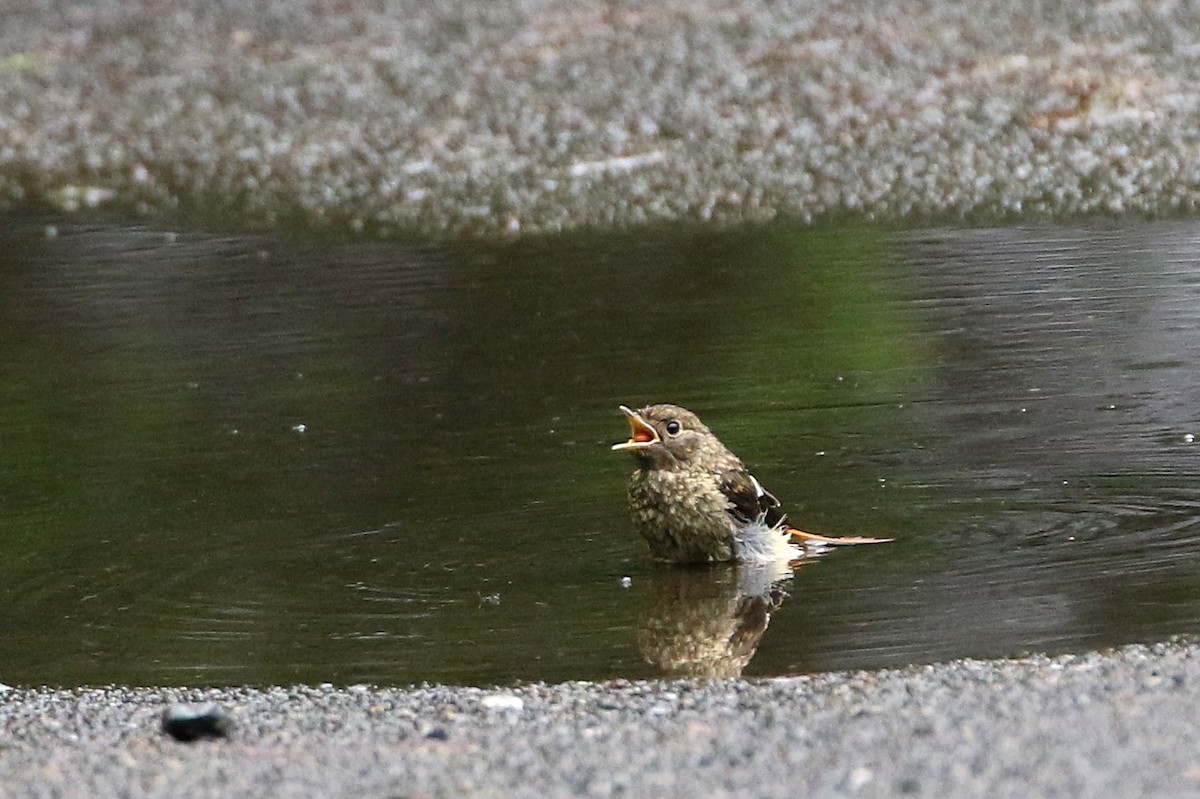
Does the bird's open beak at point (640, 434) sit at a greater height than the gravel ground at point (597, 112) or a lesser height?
greater

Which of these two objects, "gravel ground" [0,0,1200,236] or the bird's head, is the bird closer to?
the bird's head

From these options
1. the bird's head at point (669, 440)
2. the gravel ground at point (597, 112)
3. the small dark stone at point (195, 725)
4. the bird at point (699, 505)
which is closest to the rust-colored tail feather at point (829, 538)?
the bird at point (699, 505)

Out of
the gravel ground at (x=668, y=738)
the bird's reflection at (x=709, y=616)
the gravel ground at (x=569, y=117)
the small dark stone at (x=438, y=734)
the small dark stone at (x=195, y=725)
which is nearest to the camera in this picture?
the gravel ground at (x=668, y=738)

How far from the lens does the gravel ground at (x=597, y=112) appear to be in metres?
13.8

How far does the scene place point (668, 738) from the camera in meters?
5.76

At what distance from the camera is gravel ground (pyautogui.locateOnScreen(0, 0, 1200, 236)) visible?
13.8m

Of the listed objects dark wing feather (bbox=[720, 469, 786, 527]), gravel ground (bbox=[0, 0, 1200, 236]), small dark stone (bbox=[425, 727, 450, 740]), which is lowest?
gravel ground (bbox=[0, 0, 1200, 236])

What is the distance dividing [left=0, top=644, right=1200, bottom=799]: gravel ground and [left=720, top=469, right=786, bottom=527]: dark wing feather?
5.63 ft

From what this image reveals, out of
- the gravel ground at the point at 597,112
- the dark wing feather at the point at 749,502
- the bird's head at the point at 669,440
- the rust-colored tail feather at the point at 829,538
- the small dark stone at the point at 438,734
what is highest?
the small dark stone at the point at 438,734

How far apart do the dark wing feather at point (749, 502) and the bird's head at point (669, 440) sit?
15 centimetres

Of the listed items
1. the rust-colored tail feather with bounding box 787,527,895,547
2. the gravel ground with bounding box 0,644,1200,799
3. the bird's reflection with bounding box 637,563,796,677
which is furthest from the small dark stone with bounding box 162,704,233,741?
the rust-colored tail feather with bounding box 787,527,895,547

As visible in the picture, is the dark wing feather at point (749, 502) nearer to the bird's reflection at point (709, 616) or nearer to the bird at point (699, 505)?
the bird at point (699, 505)

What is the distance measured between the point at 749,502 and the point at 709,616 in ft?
2.31

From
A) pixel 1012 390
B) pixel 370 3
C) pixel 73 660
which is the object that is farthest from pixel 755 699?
pixel 370 3
